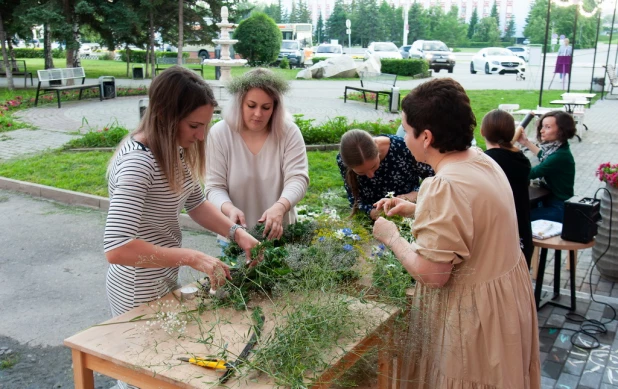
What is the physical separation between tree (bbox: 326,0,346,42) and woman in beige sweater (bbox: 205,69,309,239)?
60.4 meters

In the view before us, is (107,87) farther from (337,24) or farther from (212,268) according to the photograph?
(337,24)

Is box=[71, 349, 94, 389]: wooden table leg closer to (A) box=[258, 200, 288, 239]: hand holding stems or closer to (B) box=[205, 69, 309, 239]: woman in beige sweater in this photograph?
(A) box=[258, 200, 288, 239]: hand holding stems

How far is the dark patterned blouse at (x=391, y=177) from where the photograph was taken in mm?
3662

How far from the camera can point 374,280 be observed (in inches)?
93.8

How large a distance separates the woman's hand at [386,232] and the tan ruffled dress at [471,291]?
15 cm

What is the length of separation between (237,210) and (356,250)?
29.4 inches

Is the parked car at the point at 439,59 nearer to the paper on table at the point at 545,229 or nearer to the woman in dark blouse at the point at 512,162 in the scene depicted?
the paper on table at the point at 545,229

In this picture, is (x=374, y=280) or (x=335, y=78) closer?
(x=374, y=280)

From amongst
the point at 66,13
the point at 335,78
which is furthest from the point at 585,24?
the point at 66,13

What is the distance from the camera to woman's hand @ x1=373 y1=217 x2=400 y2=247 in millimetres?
2201

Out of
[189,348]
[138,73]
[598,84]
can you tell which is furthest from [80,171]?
[598,84]

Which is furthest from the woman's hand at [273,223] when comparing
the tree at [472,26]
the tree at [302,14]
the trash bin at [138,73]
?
the tree at [472,26]

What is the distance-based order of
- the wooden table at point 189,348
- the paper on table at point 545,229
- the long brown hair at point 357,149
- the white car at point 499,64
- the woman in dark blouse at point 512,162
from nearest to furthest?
the wooden table at point 189,348 → the long brown hair at point 357,149 → the woman in dark blouse at point 512,162 → the paper on table at point 545,229 → the white car at point 499,64

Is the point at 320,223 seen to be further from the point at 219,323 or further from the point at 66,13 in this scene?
the point at 66,13
